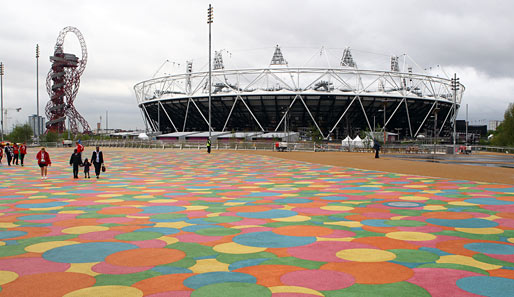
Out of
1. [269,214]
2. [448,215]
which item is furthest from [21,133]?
[448,215]

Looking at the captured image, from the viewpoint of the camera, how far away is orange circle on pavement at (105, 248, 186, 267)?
449cm

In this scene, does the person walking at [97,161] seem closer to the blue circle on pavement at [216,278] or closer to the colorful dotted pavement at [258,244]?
the colorful dotted pavement at [258,244]

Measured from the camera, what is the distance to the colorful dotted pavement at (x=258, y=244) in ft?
12.4

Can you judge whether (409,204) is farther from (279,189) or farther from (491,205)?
(279,189)

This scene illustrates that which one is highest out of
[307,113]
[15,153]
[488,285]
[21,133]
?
[307,113]

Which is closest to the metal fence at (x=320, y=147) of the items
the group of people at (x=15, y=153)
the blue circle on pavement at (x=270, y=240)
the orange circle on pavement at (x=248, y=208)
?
the group of people at (x=15, y=153)

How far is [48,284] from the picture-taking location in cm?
379

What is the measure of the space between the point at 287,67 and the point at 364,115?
51.2 ft

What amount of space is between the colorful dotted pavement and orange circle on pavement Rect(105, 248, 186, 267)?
12 mm

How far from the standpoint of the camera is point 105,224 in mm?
6613

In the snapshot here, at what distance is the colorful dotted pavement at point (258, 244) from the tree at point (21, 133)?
307 ft

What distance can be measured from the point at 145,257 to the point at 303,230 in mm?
2458

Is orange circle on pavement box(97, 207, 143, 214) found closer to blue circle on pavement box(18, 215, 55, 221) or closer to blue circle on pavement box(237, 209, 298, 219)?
blue circle on pavement box(18, 215, 55, 221)

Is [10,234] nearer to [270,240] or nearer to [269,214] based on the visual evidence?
[270,240]
